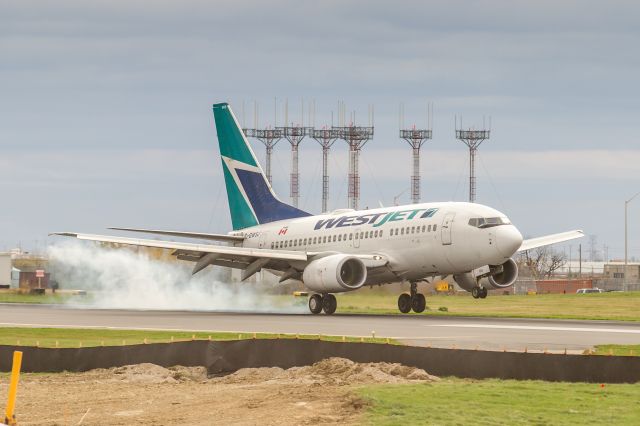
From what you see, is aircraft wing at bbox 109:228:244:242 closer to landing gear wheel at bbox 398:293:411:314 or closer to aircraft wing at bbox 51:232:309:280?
aircraft wing at bbox 51:232:309:280

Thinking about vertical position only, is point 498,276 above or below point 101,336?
above

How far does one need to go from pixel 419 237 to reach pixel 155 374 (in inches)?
1081

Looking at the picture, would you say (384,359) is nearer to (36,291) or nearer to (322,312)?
(322,312)

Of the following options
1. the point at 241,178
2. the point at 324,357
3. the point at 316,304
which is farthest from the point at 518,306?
the point at 324,357

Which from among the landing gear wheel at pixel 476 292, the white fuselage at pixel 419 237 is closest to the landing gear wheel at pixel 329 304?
the white fuselage at pixel 419 237

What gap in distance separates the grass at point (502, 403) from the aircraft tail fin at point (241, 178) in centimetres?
4382

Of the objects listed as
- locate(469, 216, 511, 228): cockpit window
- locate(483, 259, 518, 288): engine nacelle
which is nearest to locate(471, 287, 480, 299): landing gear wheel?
locate(483, 259, 518, 288): engine nacelle

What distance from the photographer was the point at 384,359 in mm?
23812

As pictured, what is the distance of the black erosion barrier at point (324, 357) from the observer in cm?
2202

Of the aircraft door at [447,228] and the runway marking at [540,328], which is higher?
the aircraft door at [447,228]

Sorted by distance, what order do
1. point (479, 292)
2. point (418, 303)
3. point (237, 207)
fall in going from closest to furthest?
point (479, 292) → point (418, 303) → point (237, 207)

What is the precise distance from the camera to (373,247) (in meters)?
53.9

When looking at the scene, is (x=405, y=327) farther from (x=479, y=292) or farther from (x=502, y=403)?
(x=502, y=403)

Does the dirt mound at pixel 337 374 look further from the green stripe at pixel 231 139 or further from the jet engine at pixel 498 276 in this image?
the green stripe at pixel 231 139
